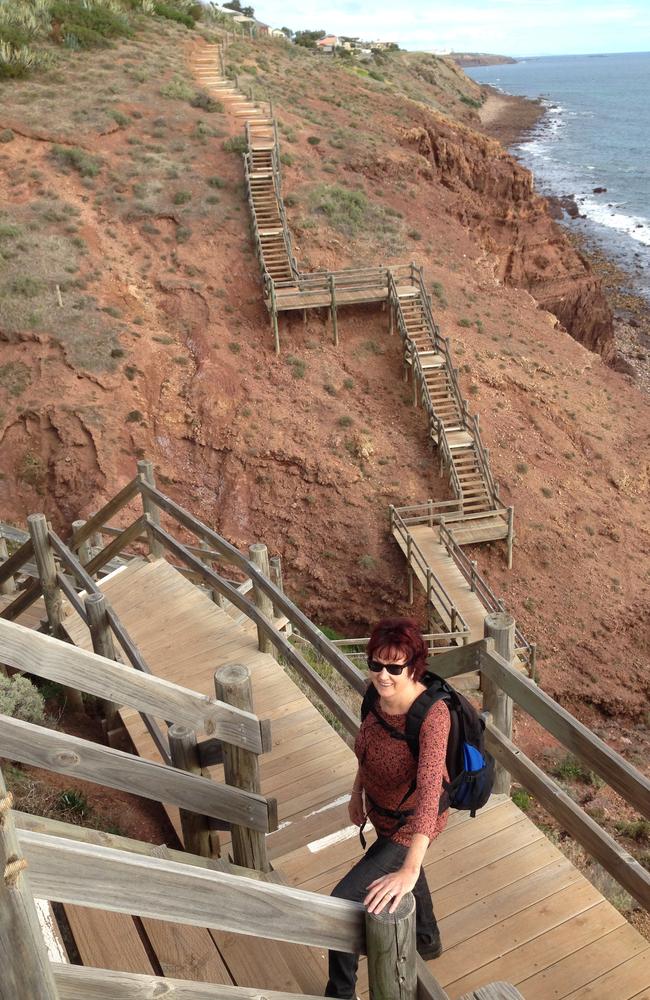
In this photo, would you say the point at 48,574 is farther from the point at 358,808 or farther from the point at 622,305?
the point at 622,305

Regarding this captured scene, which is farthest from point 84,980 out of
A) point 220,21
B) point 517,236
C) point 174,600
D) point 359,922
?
point 220,21

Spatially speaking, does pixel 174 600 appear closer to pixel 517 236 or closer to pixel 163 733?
pixel 163 733

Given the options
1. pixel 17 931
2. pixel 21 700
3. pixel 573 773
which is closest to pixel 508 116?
pixel 573 773

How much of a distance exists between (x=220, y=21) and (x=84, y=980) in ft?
189

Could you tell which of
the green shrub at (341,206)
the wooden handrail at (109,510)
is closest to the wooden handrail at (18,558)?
the wooden handrail at (109,510)

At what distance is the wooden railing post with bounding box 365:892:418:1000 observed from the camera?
96.6 inches

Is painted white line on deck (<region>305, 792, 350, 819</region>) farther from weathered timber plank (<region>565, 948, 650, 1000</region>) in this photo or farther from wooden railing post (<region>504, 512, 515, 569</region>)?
wooden railing post (<region>504, 512, 515, 569</region>)

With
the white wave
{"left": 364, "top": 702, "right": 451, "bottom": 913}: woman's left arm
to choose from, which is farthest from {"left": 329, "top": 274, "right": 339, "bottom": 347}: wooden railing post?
the white wave

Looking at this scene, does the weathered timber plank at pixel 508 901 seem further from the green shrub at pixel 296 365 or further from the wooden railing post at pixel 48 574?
the green shrub at pixel 296 365

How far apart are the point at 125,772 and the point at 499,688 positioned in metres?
2.11

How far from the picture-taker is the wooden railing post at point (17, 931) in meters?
1.71

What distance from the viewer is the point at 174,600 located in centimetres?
798

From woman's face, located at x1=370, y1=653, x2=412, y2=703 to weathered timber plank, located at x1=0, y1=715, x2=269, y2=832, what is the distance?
2.94 ft

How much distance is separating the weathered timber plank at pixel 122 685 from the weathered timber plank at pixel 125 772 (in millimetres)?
192
